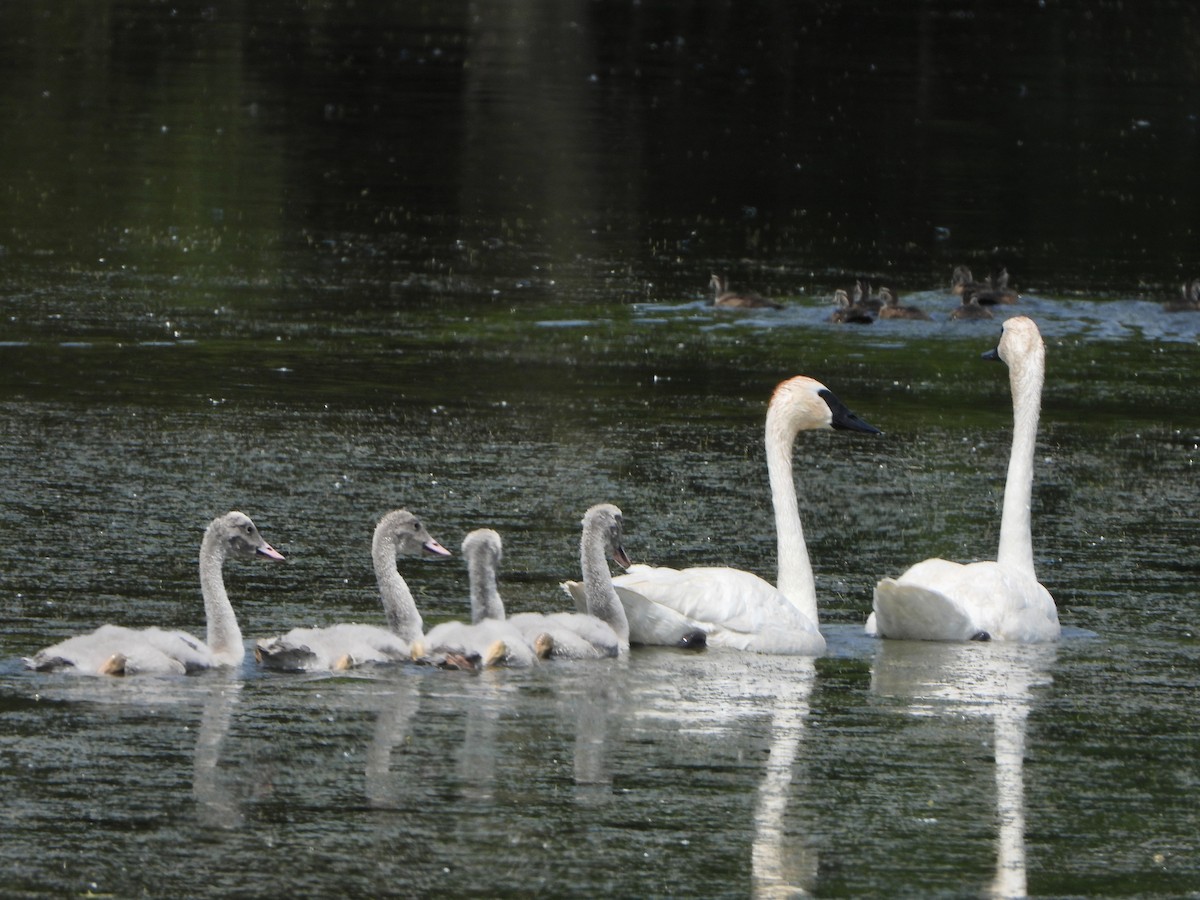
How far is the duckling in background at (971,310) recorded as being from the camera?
2016cm

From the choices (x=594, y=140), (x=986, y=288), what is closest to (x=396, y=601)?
(x=986, y=288)

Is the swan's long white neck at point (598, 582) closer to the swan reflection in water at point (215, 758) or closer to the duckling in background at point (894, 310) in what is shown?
Result: the swan reflection in water at point (215, 758)

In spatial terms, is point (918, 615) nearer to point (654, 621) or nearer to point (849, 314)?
point (654, 621)

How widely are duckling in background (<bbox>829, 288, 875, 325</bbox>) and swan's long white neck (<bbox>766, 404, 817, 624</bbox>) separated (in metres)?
8.89

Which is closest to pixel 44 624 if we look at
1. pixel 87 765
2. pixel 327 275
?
pixel 87 765

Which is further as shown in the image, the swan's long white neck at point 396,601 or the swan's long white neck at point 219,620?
the swan's long white neck at point 396,601

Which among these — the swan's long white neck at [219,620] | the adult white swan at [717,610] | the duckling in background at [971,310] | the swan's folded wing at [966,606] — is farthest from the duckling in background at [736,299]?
the swan's long white neck at [219,620]

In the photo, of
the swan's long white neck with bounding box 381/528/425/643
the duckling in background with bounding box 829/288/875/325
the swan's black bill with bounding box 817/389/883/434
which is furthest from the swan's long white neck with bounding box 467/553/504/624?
the duckling in background with bounding box 829/288/875/325

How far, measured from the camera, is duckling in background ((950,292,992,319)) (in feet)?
66.1

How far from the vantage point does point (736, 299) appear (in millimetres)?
19781

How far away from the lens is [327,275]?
21.1 m

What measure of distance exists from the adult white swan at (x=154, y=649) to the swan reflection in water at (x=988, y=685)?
7.74ft

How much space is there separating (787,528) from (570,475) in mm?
2884

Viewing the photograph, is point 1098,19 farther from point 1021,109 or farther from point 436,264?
point 436,264
